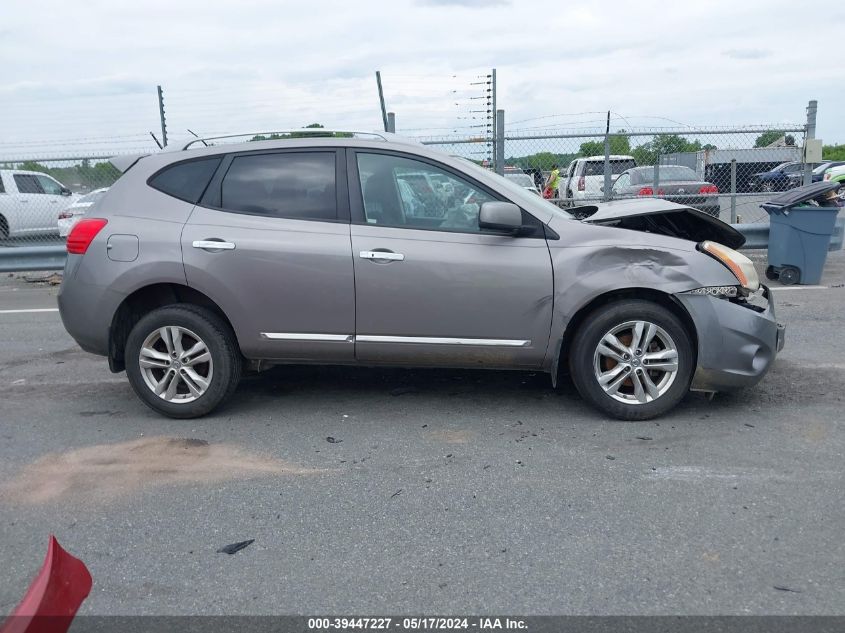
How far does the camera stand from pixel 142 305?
5191 mm

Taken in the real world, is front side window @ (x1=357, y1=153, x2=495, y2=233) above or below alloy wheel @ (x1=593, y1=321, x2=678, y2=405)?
above

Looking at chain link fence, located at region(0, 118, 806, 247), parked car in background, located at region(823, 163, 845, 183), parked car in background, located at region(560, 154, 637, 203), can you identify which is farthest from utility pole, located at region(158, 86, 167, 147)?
parked car in background, located at region(823, 163, 845, 183)

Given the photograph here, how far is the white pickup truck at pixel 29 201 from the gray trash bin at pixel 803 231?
1255 cm

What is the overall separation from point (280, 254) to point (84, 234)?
1289 millimetres

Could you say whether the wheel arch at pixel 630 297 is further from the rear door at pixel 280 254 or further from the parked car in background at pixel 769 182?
the parked car in background at pixel 769 182

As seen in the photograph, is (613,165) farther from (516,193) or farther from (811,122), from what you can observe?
(516,193)

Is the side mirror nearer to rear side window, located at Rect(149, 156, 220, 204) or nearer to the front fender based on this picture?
the front fender

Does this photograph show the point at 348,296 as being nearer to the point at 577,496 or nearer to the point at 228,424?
the point at 228,424

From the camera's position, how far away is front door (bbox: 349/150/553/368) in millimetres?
4742

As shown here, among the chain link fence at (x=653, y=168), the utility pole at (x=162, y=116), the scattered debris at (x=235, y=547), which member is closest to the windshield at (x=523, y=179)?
the chain link fence at (x=653, y=168)

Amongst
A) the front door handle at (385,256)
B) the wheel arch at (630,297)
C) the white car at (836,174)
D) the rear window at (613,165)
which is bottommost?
the white car at (836,174)

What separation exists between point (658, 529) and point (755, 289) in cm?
200

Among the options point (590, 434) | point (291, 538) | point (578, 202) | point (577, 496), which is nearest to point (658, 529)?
point (577, 496)

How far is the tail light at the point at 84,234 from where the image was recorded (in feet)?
16.4
